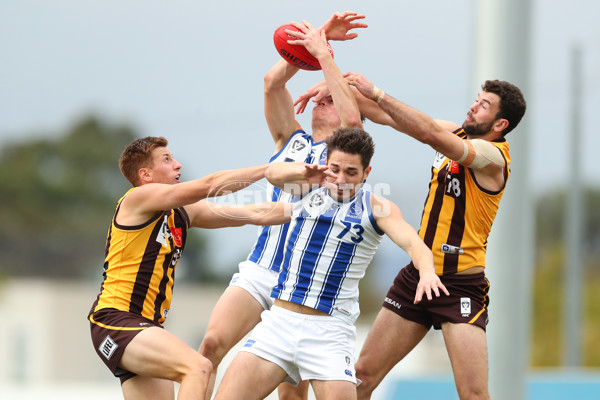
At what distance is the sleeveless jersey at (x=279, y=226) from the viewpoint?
670cm

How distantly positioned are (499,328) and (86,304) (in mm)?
28171

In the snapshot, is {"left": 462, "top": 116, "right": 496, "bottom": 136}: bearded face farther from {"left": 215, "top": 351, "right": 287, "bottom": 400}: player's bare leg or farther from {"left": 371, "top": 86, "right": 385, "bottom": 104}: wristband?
{"left": 215, "top": 351, "right": 287, "bottom": 400}: player's bare leg

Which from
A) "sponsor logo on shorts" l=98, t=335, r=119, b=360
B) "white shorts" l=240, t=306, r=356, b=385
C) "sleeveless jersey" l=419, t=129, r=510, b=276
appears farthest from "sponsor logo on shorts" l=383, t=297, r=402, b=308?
"sponsor logo on shorts" l=98, t=335, r=119, b=360

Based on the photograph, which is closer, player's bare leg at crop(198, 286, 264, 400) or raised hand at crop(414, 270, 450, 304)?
raised hand at crop(414, 270, 450, 304)

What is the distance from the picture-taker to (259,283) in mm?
6695

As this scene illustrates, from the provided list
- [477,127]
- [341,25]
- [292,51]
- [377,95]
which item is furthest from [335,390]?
[341,25]

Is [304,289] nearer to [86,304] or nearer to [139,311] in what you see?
[139,311]

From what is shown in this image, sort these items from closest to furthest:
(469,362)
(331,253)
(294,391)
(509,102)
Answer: (331,253) < (469,362) < (509,102) < (294,391)

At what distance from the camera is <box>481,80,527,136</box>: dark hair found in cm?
626

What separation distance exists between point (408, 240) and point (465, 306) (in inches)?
35.9

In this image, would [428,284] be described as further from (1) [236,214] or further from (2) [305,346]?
(1) [236,214]

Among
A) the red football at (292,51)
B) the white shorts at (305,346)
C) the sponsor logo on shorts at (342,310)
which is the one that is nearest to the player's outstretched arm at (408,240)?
the sponsor logo on shorts at (342,310)

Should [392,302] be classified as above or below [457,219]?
below

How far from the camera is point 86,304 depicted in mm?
36219
